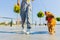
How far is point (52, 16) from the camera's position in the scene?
600 centimetres

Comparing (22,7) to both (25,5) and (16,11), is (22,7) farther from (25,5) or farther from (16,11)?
(16,11)

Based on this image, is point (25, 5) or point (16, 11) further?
point (16, 11)

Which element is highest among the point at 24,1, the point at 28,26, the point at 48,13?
the point at 24,1

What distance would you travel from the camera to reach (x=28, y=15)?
20.7 ft

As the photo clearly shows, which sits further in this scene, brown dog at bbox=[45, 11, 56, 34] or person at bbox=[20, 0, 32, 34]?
person at bbox=[20, 0, 32, 34]

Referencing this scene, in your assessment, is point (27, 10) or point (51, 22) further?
point (27, 10)

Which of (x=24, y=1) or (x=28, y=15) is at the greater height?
(x=24, y=1)

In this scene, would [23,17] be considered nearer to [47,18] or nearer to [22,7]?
[22,7]

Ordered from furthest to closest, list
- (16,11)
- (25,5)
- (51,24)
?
(16,11)
(25,5)
(51,24)

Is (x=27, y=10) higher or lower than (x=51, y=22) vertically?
higher

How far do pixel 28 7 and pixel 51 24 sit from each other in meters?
0.93

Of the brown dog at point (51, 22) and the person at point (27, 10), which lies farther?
the person at point (27, 10)

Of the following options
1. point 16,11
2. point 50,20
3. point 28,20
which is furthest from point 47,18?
point 16,11

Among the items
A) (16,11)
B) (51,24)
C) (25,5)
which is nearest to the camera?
(51,24)
